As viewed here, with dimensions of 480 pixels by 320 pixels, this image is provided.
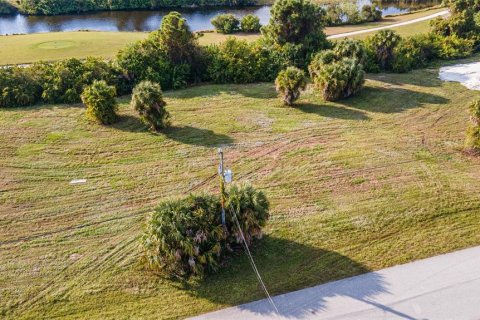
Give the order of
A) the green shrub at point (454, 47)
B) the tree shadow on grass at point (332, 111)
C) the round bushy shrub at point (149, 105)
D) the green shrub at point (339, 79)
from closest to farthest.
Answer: the round bushy shrub at point (149, 105)
the tree shadow on grass at point (332, 111)
the green shrub at point (339, 79)
the green shrub at point (454, 47)

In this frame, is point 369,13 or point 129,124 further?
point 369,13

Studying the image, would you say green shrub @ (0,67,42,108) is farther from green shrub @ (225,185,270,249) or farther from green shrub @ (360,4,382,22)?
green shrub @ (360,4,382,22)

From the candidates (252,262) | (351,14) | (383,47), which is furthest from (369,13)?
(252,262)

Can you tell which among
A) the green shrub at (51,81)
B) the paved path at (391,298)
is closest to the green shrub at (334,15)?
the green shrub at (51,81)

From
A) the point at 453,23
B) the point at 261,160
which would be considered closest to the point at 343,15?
the point at 453,23

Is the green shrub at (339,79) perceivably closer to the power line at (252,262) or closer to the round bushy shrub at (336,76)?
the round bushy shrub at (336,76)

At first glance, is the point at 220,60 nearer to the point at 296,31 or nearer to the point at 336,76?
the point at 296,31

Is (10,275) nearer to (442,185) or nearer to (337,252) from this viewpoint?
(337,252)
